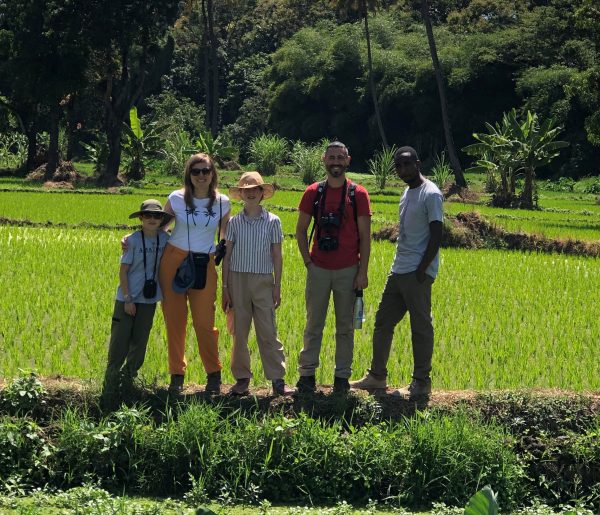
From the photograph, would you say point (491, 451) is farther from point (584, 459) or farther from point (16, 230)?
point (16, 230)

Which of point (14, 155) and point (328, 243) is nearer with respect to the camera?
point (328, 243)

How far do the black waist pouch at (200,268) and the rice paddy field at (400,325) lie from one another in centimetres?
74

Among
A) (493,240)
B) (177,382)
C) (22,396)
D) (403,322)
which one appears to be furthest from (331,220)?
(493,240)

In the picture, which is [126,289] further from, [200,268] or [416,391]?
[416,391]

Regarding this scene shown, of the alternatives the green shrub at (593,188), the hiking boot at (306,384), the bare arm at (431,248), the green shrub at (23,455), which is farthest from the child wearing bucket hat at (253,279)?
the green shrub at (593,188)

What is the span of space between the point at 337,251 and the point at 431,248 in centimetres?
60

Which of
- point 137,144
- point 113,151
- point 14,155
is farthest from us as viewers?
point 14,155

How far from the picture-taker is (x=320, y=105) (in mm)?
50469

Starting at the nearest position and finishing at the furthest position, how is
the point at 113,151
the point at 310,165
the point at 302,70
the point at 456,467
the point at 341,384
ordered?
1. the point at 456,467
2. the point at 341,384
3. the point at 113,151
4. the point at 310,165
5. the point at 302,70

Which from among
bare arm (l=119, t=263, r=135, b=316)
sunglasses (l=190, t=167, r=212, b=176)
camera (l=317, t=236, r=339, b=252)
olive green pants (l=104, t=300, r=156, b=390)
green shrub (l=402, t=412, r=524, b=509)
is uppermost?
sunglasses (l=190, t=167, r=212, b=176)

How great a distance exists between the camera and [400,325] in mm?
9680

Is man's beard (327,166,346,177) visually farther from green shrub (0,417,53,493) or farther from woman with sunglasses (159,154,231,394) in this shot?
green shrub (0,417,53,493)

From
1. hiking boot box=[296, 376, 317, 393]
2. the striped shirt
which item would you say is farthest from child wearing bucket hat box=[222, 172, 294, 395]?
hiking boot box=[296, 376, 317, 393]

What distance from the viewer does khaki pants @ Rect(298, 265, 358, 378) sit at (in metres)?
6.61
